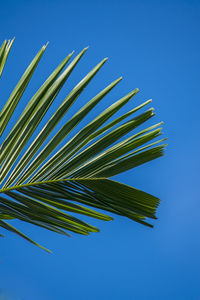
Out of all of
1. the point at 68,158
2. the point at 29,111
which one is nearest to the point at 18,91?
the point at 29,111

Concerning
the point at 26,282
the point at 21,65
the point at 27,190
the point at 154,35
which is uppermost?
the point at 154,35

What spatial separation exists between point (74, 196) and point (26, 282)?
9410 millimetres

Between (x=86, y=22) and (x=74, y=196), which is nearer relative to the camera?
(x=74, y=196)

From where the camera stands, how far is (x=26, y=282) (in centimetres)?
975

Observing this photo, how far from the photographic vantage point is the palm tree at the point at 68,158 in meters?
0.92

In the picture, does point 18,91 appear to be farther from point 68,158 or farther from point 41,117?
point 68,158

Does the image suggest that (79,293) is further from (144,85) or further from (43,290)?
(144,85)

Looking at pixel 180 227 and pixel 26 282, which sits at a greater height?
pixel 180 227

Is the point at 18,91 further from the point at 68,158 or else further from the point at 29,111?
the point at 68,158

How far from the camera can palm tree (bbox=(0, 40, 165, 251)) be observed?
92cm

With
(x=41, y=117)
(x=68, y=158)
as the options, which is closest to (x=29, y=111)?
(x=41, y=117)

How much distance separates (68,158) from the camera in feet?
3.32

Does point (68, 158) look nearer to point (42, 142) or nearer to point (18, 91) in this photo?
point (42, 142)

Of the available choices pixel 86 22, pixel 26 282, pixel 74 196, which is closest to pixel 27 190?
pixel 74 196
